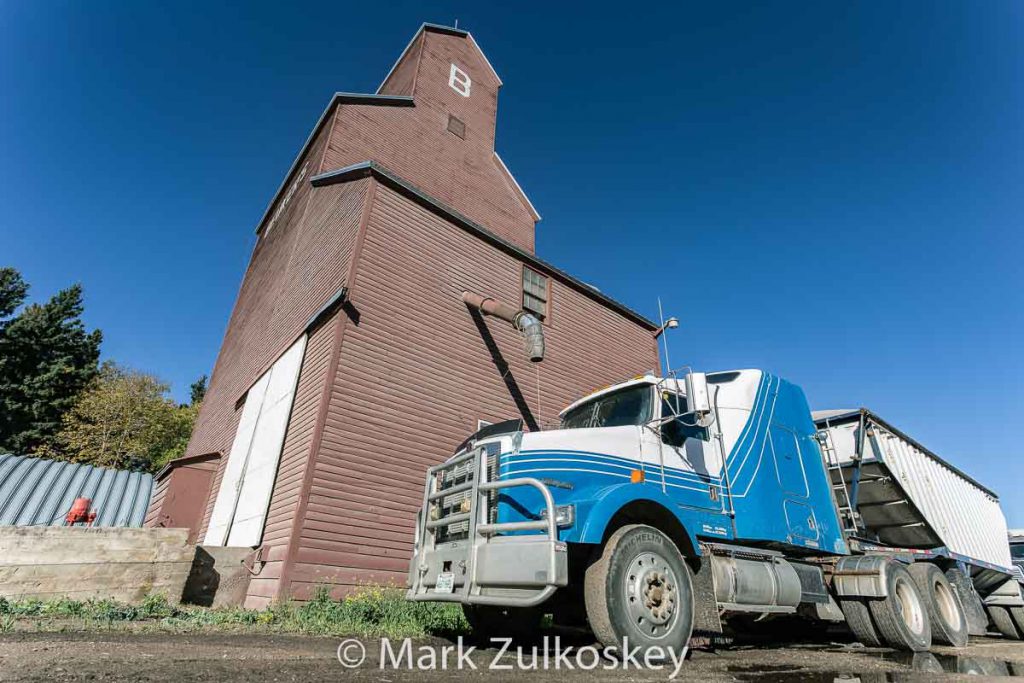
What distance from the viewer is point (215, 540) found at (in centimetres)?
1266

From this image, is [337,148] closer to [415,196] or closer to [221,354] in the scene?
[415,196]

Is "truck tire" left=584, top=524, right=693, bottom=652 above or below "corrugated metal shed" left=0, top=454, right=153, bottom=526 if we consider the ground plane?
below

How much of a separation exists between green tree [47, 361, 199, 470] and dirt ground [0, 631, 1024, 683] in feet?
124

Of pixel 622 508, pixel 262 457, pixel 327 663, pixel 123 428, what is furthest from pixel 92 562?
pixel 123 428

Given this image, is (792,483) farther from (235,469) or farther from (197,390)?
(197,390)

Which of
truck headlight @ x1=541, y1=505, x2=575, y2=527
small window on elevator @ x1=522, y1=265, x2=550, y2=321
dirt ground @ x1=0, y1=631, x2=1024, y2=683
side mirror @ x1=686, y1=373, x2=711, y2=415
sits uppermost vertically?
small window on elevator @ x1=522, y1=265, x2=550, y2=321

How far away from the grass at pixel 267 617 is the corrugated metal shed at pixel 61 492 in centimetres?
1262

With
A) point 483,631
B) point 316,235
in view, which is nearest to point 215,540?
point 316,235

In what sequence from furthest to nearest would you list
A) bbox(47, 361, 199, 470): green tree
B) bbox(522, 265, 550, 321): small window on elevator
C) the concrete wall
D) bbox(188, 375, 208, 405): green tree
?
bbox(188, 375, 208, 405): green tree → bbox(47, 361, 199, 470): green tree → bbox(522, 265, 550, 321): small window on elevator → the concrete wall

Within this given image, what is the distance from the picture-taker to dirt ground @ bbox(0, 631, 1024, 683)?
3.42 metres

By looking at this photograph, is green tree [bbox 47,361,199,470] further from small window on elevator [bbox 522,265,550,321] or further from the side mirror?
the side mirror

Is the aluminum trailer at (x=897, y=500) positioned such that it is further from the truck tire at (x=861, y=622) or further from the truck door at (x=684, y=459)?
the truck door at (x=684, y=459)

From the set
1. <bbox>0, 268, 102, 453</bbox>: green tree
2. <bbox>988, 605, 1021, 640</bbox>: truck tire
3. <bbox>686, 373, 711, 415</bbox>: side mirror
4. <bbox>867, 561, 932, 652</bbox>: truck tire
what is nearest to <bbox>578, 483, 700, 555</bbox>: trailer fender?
<bbox>686, 373, 711, 415</bbox>: side mirror

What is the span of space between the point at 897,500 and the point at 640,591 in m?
7.44
